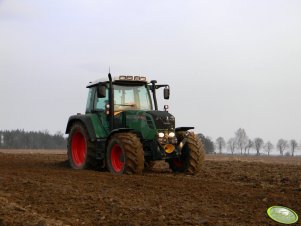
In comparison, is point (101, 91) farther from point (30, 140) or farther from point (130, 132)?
point (30, 140)

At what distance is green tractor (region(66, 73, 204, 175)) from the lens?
34.4 feet

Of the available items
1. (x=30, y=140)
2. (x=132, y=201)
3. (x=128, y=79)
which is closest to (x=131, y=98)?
(x=128, y=79)

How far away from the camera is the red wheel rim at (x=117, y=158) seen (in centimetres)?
1069

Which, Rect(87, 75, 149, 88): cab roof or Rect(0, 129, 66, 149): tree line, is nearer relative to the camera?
Rect(87, 75, 149, 88): cab roof

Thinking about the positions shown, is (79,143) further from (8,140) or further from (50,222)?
(8,140)

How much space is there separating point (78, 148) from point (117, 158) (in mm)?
2692

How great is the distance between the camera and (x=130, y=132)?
35.6ft

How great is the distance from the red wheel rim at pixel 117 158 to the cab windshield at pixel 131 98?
1.23 metres

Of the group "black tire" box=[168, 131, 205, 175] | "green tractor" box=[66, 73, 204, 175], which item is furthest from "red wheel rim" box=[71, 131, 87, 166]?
"black tire" box=[168, 131, 205, 175]

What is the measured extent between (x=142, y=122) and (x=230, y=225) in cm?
552

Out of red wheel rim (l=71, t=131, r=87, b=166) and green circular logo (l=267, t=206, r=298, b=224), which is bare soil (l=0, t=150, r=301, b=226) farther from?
red wheel rim (l=71, t=131, r=87, b=166)

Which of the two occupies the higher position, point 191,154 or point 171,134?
point 171,134

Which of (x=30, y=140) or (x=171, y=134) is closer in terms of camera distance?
(x=171, y=134)

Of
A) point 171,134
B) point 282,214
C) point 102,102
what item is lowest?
point 282,214
